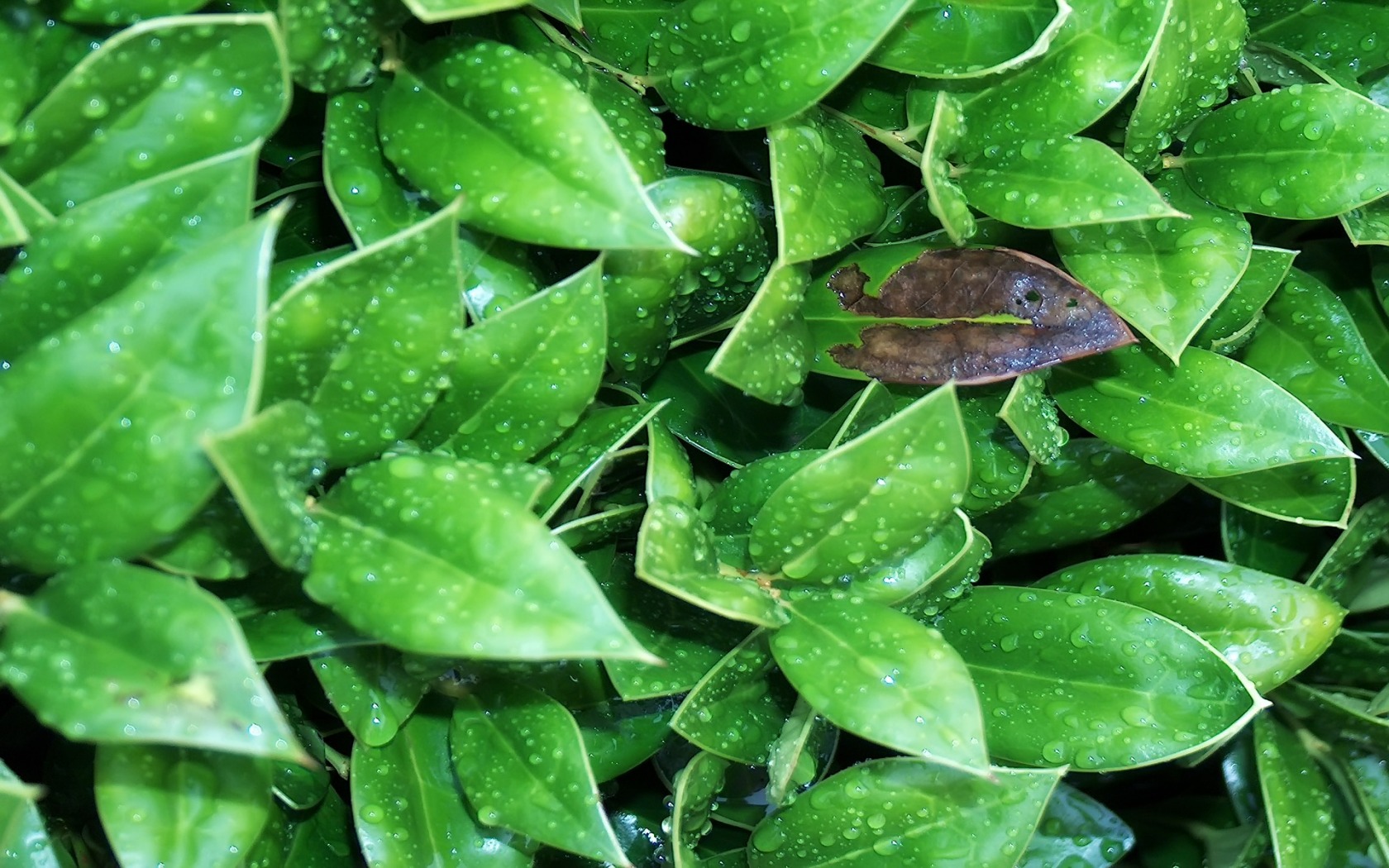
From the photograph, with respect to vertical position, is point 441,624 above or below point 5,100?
below

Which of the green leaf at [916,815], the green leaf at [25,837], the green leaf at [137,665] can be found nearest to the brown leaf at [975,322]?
the green leaf at [916,815]

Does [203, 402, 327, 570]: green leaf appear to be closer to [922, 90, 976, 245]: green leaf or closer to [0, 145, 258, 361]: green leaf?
[0, 145, 258, 361]: green leaf

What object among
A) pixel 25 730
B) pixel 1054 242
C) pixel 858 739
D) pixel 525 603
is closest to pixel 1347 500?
pixel 1054 242

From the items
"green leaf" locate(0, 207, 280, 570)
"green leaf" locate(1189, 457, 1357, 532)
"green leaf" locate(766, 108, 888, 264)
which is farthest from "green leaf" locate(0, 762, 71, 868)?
"green leaf" locate(1189, 457, 1357, 532)

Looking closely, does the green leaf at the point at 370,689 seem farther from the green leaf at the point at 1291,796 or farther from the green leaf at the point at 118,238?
the green leaf at the point at 1291,796

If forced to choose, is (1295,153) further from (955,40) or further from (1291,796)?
(1291,796)

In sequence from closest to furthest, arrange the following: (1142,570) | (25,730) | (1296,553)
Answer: (25,730)
(1142,570)
(1296,553)

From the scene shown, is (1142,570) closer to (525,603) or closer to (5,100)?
(525,603)
